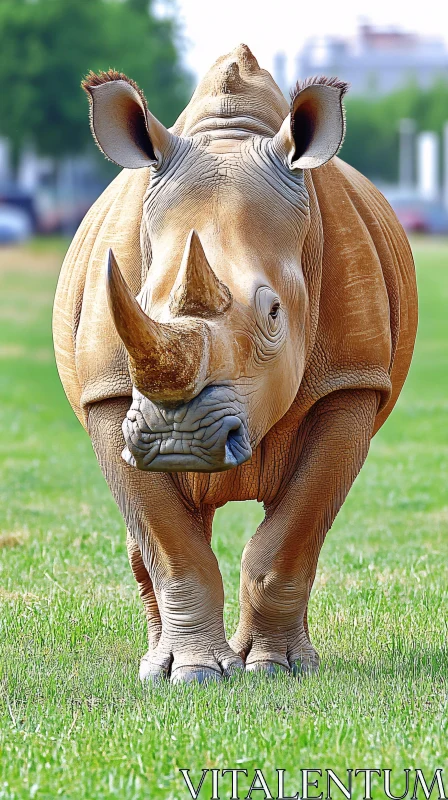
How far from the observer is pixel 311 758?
5.02 meters

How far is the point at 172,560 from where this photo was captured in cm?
629

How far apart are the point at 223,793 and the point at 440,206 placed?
6212 cm

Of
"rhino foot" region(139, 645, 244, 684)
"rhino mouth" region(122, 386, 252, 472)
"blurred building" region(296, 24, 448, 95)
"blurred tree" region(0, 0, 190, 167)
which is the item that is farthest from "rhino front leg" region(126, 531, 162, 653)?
"blurred building" region(296, 24, 448, 95)

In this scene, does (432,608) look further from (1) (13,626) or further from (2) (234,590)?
(1) (13,626)

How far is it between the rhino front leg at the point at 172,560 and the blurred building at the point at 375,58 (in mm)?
133978

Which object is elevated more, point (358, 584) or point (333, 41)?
point (333, 41)

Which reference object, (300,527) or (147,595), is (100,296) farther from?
(147,595)

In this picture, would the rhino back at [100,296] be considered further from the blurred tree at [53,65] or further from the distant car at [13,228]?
the blurred tree at [53,65]

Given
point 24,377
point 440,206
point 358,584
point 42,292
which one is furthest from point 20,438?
point 440,206

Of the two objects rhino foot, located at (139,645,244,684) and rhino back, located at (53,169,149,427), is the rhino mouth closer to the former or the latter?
rhino back, located at (53,169,149,427)

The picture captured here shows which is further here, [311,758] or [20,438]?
[20,438]

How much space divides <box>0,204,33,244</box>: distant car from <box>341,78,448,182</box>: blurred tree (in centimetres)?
3181

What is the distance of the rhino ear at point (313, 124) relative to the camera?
5.91m

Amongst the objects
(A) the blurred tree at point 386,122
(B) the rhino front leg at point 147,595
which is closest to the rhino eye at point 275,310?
(B) the rhino front leg at point 147,595
